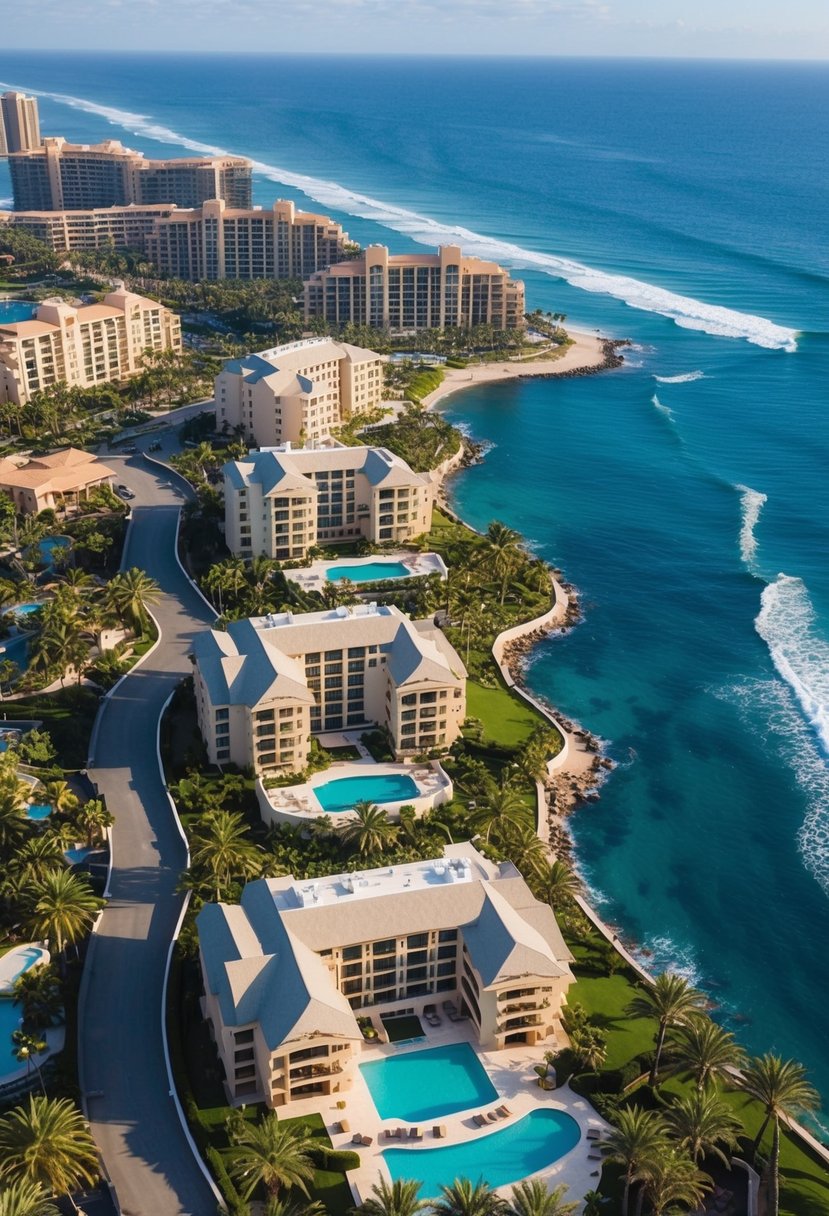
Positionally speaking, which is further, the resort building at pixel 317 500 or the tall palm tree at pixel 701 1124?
the resort building at pixel 317 500

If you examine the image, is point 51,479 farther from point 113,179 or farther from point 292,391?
point 113,179

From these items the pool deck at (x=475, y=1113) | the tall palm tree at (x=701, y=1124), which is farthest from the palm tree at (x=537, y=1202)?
the tall palm tree at (x=701, y=1124)

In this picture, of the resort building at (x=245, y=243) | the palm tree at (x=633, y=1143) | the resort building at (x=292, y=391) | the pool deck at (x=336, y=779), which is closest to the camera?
the palm tree at (x=633, y=1143)

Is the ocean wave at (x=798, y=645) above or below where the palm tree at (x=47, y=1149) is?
below

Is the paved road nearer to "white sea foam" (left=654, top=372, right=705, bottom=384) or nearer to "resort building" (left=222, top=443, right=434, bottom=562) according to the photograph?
"resort building" (left=222, top=443, right=434, bottom=562)

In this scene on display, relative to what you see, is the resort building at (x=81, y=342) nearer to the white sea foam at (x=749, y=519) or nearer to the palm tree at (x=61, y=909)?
the white sea foam at (x=749, y=519)

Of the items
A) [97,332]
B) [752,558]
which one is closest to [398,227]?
[97,332]

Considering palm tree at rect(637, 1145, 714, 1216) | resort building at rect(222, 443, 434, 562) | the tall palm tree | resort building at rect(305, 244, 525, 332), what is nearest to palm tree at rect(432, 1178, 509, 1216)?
palm tree at rect(637, 1145, 714, 1216)
